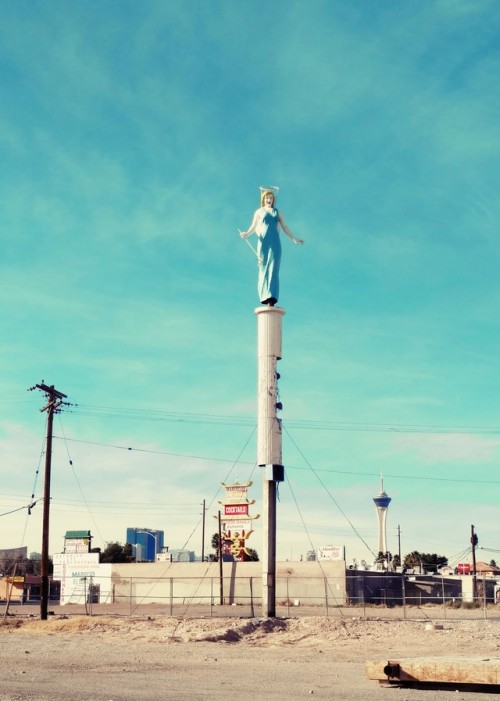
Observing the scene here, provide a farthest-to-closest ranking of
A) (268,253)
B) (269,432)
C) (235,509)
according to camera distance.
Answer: (235,509) → (268,253) → (269,432)

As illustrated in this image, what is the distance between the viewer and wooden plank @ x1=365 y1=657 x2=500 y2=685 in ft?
52.2

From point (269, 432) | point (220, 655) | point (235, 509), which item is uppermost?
point (269, 432)

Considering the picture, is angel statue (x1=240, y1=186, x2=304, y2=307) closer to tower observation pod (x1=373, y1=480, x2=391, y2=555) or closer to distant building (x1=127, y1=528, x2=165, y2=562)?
distant building (x1=127, y1=528, x2=165, y2=562)

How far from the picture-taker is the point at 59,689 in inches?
735

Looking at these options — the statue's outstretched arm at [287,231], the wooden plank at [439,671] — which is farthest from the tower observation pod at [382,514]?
the wooden plank at [439,671]

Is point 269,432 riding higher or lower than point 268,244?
lower

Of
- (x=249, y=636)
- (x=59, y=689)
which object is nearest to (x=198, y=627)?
(x=249, y=636)

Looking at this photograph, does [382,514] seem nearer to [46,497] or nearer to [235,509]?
[235,509]

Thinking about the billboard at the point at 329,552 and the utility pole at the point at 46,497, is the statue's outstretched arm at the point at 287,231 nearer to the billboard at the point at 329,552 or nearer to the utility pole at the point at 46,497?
the utility pole at the point at 46,497

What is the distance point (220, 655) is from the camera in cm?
2694

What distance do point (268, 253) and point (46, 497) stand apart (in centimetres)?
1711

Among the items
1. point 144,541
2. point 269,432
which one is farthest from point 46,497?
point 144,541

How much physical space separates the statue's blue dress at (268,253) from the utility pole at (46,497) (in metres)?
12.4

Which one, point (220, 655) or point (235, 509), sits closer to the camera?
point (220, 655)
